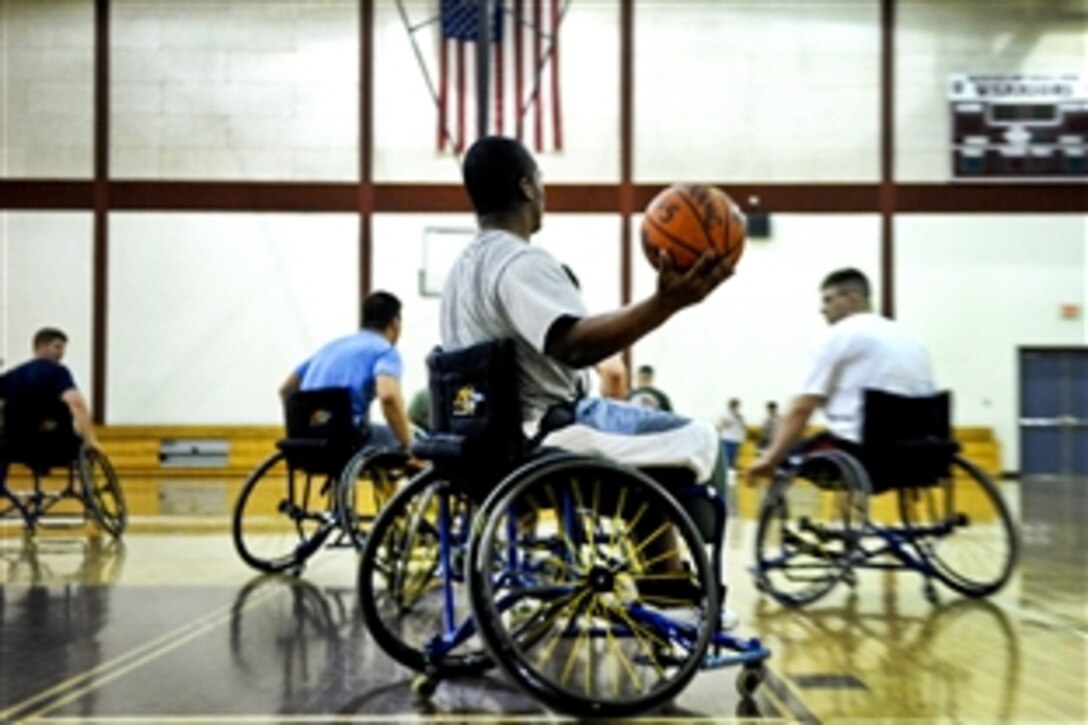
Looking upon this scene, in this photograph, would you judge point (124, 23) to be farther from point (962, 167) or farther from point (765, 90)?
point (962, 167)

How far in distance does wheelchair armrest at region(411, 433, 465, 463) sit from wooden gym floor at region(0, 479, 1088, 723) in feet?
2.05

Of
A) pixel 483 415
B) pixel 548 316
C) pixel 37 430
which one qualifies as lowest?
pixel 37 430

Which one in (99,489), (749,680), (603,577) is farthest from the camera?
(99,489)

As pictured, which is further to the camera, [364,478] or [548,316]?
[364,478]

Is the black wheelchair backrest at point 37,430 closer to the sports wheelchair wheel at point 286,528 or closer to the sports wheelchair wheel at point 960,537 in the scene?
the sports wheelchair wheel at point 286,528

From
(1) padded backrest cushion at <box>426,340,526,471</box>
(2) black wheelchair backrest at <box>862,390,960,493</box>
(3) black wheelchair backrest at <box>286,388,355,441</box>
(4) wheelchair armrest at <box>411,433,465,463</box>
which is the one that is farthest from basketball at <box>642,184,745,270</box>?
(3) black wheelchair backrest at <box>286,388,355,441</box>

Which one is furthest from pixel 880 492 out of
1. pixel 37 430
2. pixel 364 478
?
pixel 37 430

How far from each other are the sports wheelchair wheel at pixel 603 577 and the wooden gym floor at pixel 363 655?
0.37 m

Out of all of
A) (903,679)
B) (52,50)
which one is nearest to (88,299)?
(52,50)

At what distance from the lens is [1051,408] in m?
15.9

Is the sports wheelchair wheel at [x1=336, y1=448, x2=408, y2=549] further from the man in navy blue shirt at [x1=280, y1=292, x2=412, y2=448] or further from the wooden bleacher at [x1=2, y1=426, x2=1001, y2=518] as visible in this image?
the wooden bleacher at [x1=2, y1=426, x2=1001, y2=518]

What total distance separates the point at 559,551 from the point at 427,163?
13.2 metres

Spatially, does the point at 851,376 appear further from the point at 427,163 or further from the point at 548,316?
the point at 427,163

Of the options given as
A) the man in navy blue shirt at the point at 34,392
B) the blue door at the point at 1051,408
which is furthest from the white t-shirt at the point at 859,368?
the blue door at the point at 1051,408
